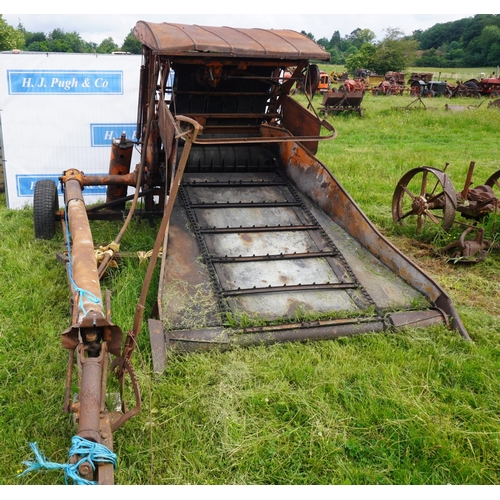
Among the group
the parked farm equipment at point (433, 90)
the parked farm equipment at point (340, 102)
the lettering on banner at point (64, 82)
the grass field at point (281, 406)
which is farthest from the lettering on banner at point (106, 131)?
the parked farm equipment at point (433, 90)

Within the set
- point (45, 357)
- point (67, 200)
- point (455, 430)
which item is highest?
point (67, 200)

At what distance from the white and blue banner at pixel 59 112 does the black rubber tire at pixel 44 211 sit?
2063mm

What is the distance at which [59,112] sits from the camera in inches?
305

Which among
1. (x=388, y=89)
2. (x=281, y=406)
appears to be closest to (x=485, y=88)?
(x=388, y=89)

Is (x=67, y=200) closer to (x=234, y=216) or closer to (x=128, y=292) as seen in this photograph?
(x=128, y=292)

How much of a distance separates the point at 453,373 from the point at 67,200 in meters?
3.55

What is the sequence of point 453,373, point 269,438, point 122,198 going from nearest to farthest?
1. point 269,438
2. point 453,373
3. point 122,198

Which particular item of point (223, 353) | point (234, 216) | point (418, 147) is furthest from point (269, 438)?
point (418, 147)

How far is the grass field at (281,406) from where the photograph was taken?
294 centimetres

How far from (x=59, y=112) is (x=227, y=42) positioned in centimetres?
389

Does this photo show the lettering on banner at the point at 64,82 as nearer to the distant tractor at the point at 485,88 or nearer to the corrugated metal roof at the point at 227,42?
the corrugated metal roof at the point at 227,42

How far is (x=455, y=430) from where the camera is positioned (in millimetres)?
3186

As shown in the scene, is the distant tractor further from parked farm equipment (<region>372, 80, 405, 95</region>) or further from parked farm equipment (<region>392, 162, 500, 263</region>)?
parked farm equipment (<region>392, 162, 500, 263</region>)

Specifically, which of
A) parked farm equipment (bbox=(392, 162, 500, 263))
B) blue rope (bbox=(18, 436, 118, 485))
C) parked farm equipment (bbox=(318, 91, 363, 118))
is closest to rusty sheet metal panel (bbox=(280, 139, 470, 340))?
parked farm equipment (bbox=(392, 162, 500, 263))
